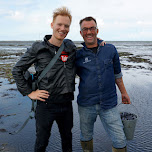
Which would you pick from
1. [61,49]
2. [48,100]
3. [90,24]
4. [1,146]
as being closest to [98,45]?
[90,24]

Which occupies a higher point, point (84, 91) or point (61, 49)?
point (61, 49)

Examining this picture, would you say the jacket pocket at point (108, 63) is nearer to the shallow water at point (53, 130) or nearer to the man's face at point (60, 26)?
the man's face at point (60, 26)

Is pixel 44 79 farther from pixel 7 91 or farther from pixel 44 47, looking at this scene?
pixel 7 91

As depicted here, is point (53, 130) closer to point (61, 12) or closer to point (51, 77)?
point (51, 77)

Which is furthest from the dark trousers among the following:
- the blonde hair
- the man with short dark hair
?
the blonde hair

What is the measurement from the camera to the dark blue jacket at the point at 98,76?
2896 mm

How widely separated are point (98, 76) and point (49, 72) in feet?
2.65

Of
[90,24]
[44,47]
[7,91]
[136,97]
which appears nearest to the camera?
[44,47]

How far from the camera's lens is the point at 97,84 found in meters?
2.90

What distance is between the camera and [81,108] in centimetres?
311

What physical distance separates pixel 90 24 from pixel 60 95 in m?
1.27

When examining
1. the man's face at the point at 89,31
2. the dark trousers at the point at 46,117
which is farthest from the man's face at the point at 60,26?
the dark trousers at the point at 46,117

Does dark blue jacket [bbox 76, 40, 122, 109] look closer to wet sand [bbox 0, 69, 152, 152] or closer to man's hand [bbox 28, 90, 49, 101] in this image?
man's hand [bbox 28, 90, 49, 101]

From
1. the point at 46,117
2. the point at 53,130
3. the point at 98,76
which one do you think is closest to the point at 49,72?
the point at 46,117
